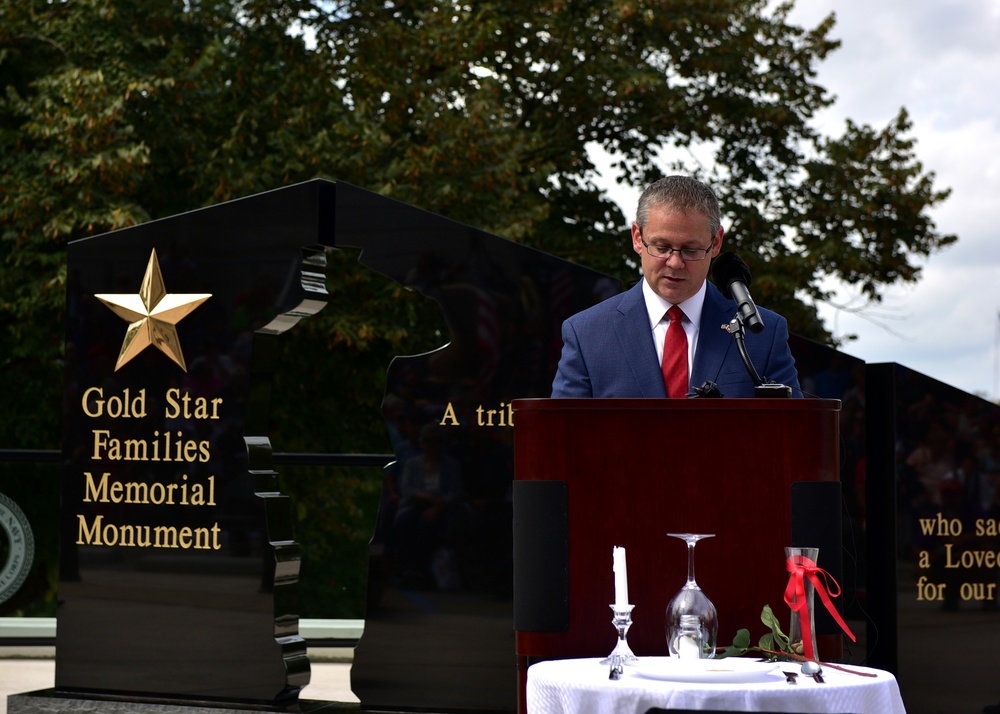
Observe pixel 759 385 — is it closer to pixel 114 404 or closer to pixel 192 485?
pixel 192 485

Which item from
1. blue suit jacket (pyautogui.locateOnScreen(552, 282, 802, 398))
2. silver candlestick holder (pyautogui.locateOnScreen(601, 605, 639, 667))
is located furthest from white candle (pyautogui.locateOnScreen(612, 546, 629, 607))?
blue suit jacket (pyautogui.locateOnScreen(552, 282, 802, 398))

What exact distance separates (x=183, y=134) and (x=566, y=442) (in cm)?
1136

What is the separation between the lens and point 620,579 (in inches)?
91.0

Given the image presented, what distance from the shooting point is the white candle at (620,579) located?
2.29m

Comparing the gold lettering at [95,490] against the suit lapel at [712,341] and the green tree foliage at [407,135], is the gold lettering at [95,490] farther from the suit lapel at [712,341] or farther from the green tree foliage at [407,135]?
the green tree foliage at [407,135]

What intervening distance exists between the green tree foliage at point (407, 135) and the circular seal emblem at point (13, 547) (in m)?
3.86

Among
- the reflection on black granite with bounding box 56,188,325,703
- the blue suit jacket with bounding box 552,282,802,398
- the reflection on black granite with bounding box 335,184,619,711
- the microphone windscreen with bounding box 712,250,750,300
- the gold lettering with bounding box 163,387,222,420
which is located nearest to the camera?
the microphone windscreen with bounding box 712,250,750,300

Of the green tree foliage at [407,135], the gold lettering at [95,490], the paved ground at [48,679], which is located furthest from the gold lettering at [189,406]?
the green tree foliage at [407,135]

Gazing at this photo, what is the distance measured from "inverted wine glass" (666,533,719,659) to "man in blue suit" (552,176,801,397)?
2.11ft

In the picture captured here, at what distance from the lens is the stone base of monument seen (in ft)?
17.7

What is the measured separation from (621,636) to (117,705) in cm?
381

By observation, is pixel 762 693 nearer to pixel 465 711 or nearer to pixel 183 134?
pixel 465 711

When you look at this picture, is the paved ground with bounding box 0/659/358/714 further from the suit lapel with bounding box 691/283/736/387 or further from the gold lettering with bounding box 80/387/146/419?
the suit lapel with bounding box 691/283/736/387

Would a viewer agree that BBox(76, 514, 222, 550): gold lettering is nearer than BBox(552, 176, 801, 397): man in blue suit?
No
